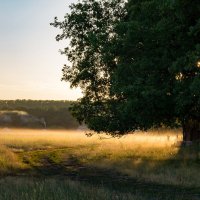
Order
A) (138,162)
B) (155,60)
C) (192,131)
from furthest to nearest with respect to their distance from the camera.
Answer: (192,131) < (138,162) < (155,60)

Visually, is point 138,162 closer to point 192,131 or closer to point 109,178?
point 109,178

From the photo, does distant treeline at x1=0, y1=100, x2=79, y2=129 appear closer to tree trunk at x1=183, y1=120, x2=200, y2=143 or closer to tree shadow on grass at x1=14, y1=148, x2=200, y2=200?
tree trunk at x1=183, y1=120, x2=200, y2=143

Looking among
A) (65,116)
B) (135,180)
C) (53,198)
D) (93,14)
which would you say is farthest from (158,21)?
(65,116)

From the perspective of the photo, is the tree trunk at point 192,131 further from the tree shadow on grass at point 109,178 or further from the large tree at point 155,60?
the large tree at point 155,60

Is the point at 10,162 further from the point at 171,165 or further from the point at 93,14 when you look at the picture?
the point at 93,14

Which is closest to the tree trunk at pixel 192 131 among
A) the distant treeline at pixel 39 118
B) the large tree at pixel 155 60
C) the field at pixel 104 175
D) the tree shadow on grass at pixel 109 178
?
the field at pixel 104 175

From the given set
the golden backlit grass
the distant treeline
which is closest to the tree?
the golden backlit grass

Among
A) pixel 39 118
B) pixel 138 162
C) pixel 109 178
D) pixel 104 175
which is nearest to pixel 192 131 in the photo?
pixel 138 162

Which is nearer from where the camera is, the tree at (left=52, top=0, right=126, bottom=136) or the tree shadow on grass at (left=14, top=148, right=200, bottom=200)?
the tree shadow on grass at (left=14, top=148, right=200, bottom=200)

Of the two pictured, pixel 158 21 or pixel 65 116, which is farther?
pixel 65 116

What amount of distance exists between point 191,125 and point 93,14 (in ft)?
35.3

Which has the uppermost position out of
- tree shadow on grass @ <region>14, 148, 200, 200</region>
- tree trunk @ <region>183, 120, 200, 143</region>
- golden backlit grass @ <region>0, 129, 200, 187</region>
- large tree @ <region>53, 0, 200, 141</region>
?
large tree @ <region>53, 0, 200, 141</region>

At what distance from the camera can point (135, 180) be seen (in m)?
25.4

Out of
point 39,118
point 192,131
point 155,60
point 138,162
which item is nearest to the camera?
point 155,60
